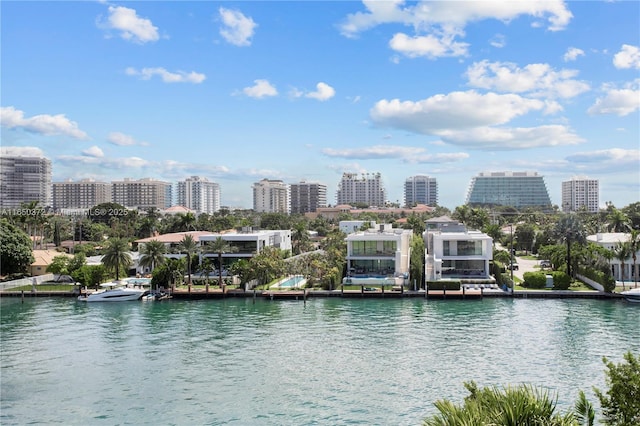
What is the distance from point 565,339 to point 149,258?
41.9m

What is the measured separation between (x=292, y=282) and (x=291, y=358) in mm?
30539

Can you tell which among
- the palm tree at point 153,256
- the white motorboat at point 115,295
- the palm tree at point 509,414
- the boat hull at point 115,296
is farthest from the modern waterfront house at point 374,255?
the palm tree at point 509,414

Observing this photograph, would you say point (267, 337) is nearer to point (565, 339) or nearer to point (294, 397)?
point (294, 397)

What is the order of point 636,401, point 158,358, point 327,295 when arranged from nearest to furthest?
point 636,401, point 158,358, point 327,295

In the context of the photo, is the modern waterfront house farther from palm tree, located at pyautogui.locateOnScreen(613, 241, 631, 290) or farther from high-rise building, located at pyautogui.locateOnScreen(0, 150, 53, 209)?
high-rise building, located at pyautogui.locateOnScreen(0, 150, 53, 209)

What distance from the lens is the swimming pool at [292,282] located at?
60.3 m

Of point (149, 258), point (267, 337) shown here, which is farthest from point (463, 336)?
point (149, 258)

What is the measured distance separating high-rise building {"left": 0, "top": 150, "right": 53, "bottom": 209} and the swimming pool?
15034cm

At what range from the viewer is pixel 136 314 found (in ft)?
159

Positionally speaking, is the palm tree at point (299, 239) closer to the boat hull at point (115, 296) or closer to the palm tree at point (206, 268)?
the palm tree at point (206, 268)

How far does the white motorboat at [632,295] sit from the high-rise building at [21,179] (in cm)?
18050

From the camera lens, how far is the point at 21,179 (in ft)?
630

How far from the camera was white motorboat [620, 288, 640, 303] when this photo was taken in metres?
49.6

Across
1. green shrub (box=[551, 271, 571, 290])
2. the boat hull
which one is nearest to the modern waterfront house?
green shrub (box=[551, 271, 571, 290])
